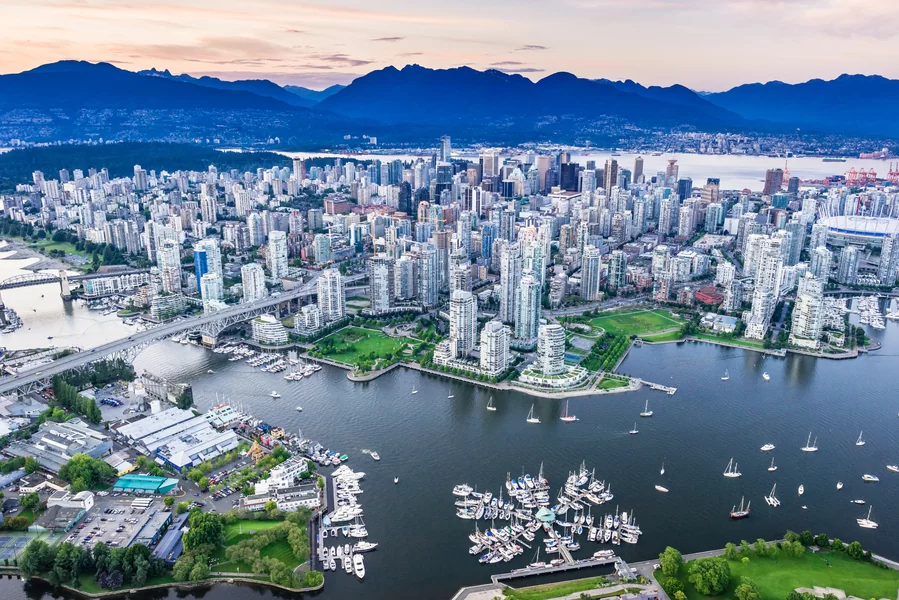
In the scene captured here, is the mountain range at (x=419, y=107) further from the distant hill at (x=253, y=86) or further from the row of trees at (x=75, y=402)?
the row of trees at (x=75, y=402)

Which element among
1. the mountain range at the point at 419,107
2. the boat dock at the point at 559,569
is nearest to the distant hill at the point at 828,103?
the mountain range at the point at 419,107

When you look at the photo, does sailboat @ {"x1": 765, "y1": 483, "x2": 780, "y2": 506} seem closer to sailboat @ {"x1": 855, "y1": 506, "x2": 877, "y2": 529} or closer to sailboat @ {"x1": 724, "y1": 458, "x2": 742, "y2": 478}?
sailboat @ {"x1": 724, "y1": 458, "x2": 742, "y2": 478}

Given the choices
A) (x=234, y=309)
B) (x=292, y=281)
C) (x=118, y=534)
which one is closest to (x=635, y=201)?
(x=292, y=281)

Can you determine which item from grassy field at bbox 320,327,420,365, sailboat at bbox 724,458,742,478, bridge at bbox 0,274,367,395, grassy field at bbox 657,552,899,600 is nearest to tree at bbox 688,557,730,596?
grassy field at bbox 657,552,899,600

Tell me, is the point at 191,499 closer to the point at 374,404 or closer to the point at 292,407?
the point at 292,407

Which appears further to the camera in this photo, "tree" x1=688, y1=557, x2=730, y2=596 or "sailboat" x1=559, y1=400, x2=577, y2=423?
"sailboat" x1=559, y1=400, x2=577, y2=423

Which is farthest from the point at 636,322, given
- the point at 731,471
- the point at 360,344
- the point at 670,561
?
the point at 670,561

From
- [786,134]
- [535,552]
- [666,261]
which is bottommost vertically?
[535,552]
